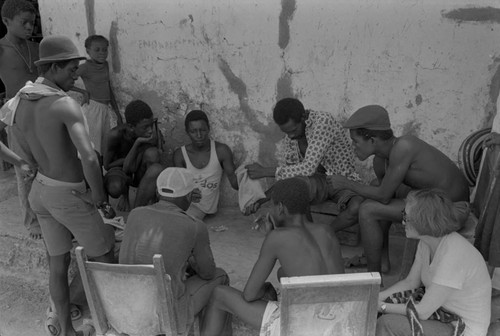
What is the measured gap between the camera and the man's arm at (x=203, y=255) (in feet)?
8.97

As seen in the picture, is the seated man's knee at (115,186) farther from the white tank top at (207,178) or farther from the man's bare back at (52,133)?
the man's bare back at (52,133)

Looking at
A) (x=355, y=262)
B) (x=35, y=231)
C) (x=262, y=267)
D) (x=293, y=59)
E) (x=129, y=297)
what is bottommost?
(x=355, y=262)

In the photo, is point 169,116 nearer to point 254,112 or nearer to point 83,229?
point 254,112

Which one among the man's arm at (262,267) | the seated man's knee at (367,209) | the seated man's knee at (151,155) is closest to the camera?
the man's arm at (262,267)

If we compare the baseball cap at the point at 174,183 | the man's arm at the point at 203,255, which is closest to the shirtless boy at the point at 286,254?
the man's arm at the point at 203,255

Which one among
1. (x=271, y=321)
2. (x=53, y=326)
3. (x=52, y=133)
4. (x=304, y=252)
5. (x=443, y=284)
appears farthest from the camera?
(x=53, y=326)

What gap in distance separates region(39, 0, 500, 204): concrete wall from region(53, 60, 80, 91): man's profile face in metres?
1.73

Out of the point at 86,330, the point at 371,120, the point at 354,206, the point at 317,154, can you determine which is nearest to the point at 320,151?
the point at 317,154

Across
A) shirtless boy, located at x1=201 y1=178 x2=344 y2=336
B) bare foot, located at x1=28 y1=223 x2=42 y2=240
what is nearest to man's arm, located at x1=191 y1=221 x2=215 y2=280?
shirtless boy, located at x1=201 y1=178 x2=344 y2=336

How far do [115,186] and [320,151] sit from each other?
177cm

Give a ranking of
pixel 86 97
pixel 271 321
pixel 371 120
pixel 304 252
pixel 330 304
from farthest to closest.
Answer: pixel 86 97, pixel 371 120, pixel 271 321, pixel 304 252, pixel 330 304

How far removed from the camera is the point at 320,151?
3.74 metres

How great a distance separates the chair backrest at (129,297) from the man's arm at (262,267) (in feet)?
1.45

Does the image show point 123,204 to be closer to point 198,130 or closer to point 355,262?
point 198,130
